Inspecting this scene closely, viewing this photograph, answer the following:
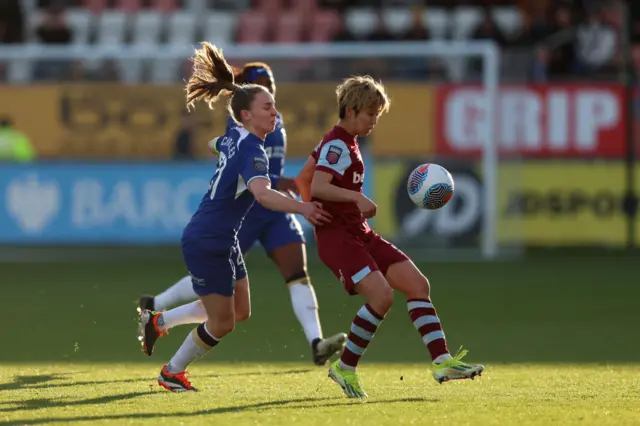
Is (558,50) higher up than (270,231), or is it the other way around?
(558,50)

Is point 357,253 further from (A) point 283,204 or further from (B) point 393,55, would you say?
(B) point 393,55

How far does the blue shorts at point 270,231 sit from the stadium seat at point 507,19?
12.9 meters

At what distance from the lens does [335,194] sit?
6953 mm

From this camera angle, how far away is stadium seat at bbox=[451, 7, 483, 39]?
22062 mm

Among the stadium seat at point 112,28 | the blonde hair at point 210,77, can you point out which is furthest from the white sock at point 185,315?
the stadium seat at point 112,28

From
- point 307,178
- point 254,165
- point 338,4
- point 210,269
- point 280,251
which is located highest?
point 338,4

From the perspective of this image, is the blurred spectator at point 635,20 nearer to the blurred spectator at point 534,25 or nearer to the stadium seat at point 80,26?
the blurred spectator at point 534,25

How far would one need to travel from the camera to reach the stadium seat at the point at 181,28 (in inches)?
882

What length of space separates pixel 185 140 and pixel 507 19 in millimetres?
7005

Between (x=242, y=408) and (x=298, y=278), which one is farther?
(x=298, y=278)

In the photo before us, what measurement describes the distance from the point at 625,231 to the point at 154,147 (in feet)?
21.3

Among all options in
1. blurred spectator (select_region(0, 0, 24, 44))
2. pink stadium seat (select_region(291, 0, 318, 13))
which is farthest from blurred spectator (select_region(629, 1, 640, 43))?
blurred spectator (select_region(0, 0, 24, 44))

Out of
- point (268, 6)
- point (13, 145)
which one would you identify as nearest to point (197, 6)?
point (268, 6)

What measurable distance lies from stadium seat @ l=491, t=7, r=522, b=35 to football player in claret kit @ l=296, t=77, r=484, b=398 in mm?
14774
